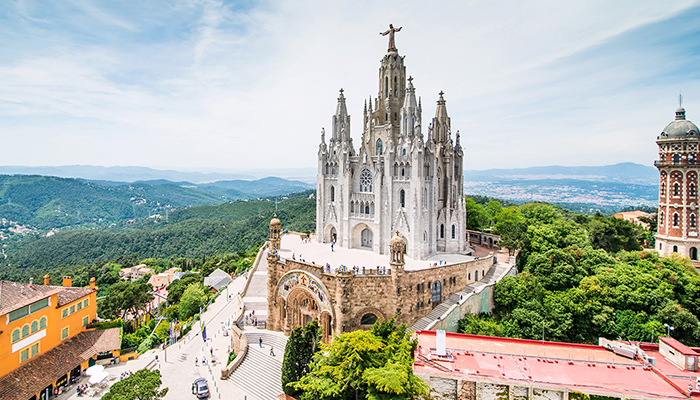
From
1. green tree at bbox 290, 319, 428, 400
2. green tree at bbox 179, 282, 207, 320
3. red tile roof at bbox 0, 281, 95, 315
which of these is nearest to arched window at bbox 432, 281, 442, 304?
green tree at bbox 290, 319, 428, 400

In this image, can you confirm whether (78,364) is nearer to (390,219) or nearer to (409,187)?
(390,219)

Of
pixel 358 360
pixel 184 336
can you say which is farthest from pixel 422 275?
pixel 184 336

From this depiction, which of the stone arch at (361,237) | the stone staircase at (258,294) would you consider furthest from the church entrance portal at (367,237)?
the stone staircase at (258,294)

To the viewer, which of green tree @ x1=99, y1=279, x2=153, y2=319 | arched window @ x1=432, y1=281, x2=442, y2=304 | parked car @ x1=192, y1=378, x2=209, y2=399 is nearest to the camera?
parked car @ x1=192, y1=378, x2=209, y2=399

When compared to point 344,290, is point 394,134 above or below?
above

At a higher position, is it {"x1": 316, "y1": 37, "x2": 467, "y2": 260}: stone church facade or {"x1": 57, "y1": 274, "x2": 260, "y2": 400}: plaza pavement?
{"x1": 316, "y1": 37, "x2": 467, "y2": 260}: stone church facade

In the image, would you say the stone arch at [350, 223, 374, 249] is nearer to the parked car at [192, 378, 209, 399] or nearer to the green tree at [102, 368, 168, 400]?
the parked car at [192, 378, 209, 399]

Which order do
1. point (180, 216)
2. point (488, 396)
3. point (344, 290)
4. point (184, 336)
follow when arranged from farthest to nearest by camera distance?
point (180, 216) < point (184, 336) < point (344, 290) < point (488, 396)

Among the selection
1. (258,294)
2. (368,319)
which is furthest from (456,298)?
(258,294)
